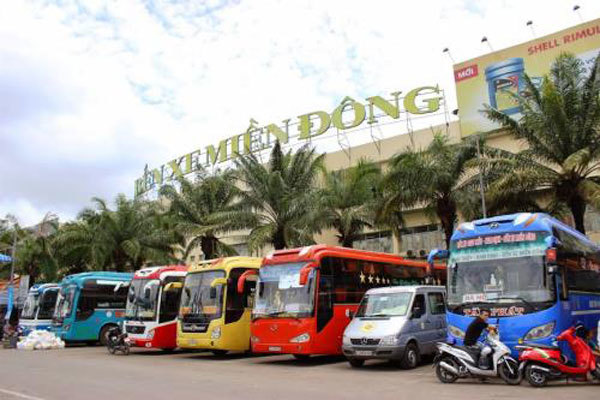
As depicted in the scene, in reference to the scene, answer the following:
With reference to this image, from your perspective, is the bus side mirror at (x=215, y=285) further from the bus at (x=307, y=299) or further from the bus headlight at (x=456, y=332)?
the bus headlight at (x=456, y=332)

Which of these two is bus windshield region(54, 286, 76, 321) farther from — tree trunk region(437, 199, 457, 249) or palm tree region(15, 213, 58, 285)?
tree trunk region(437, 199, 457, 249)

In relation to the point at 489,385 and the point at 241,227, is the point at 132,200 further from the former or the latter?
the point at 489,385

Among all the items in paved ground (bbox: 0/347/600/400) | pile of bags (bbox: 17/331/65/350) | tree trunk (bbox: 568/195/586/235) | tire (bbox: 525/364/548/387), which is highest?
tree trunk (bbox: 568/195/586/235)

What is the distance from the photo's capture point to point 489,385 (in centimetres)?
1072

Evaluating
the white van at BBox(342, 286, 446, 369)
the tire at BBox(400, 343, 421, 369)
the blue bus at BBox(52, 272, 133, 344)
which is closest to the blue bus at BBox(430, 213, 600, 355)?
the white van at BBox(342, 286, 446, 369)

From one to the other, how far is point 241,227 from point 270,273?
10.5 meters

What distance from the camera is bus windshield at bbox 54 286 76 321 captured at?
25.2m

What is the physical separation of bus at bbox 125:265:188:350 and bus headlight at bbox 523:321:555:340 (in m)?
12.9

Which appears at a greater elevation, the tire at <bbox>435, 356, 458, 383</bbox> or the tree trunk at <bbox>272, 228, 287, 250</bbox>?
the tree trunk at <bbox>272, 228, 287, 250</bbox>

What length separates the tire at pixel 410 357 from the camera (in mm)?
13844

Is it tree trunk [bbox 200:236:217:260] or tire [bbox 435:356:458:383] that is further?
tree trunk [bbox 200:236:217:260]

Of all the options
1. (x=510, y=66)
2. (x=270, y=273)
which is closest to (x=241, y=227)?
(x=270, y=273)

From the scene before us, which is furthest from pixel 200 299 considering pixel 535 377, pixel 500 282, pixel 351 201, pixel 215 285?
pixel 535 377

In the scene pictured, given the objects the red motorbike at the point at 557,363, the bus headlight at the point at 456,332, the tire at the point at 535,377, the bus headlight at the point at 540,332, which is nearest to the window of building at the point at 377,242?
the bus headlight at the point at 456,332
